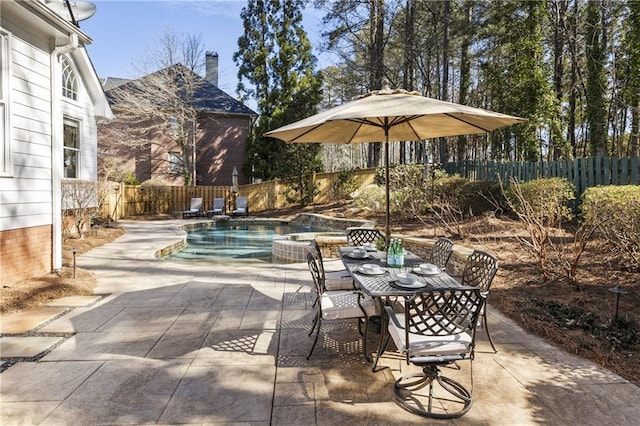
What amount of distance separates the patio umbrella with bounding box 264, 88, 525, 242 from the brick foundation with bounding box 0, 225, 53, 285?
3597 millimetres

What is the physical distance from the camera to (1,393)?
2.54m

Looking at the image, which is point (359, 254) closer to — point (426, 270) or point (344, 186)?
point (426, 270)

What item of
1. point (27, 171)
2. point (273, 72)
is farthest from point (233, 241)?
point (273, 72)

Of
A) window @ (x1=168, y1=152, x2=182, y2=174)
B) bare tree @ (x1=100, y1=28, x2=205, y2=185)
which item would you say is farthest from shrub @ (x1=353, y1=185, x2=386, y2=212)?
window @ (x1=168, y1=152, x2=182, y2=174)

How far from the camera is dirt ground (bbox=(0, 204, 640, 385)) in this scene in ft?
10.7

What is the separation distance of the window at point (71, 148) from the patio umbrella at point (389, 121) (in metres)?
7.86

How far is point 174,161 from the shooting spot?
69.4 ft

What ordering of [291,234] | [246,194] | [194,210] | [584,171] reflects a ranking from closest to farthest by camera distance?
[584,171], [291,234], [194,210], [246,194]

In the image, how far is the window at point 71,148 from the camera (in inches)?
373

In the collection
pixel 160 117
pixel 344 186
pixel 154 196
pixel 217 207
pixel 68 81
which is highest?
pixel 160 117

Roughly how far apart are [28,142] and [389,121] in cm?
470

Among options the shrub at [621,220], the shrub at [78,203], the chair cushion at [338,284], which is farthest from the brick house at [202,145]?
the chair cushion at [338,284]

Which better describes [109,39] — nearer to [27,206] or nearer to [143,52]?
[143,52]

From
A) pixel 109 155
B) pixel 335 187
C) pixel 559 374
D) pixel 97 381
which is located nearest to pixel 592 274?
pixel 559 374
